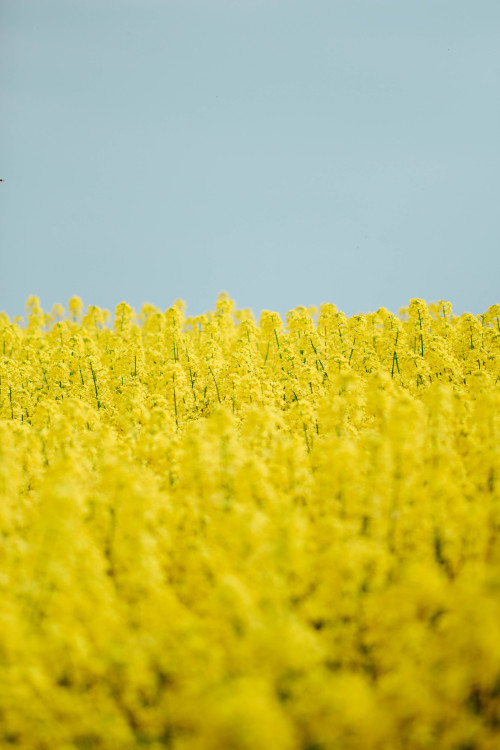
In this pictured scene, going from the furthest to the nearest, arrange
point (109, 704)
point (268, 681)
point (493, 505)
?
point (493, 505)
point (109, 704)
point (268, 681)

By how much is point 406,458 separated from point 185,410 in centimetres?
924

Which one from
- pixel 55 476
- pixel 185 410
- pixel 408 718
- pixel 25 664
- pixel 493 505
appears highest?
pixel 185 410

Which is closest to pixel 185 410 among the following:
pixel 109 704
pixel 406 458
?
pixel 406 458

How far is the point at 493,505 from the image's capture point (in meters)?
6.57

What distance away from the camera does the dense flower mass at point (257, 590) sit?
3857mm

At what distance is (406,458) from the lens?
7195 millimetres

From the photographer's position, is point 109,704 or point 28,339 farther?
point 28,339

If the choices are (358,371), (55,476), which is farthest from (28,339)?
(55,476)

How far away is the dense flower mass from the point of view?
3857mm

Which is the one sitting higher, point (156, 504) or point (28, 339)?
point (28, 339)

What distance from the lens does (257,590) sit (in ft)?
16.2

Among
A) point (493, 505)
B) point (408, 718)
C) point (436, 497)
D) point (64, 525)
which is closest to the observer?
point (408, 718)

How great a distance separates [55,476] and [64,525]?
2.29 metres

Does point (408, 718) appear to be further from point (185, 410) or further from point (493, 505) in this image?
point (185, 410)
